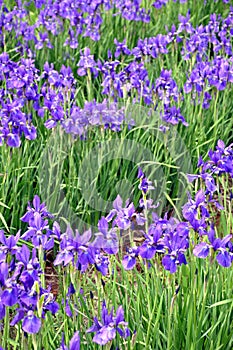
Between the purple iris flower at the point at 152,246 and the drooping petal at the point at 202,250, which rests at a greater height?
the purple iris flower at the point at 152,246

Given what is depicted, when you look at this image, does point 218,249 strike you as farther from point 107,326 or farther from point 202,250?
point 107,326

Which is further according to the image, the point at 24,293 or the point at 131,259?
the point at 131,259

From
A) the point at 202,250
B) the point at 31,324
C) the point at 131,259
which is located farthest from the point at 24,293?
the point at 202,250

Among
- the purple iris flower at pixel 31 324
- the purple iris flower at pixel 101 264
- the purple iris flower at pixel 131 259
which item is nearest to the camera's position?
the purple iris flower at pixel 31 324

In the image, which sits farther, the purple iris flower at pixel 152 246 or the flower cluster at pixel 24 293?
the purple iris flower at pixel 152 246

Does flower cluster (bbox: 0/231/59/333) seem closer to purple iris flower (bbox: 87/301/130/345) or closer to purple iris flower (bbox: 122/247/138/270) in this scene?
purple iris flower (bbox: 87/301/130/345)

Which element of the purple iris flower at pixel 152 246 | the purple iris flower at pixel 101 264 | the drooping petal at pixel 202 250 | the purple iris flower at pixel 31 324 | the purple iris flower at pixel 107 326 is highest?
the purple iris flower at pixel 152 246

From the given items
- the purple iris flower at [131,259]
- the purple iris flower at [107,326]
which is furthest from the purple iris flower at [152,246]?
the purple iris flower at [107,326]

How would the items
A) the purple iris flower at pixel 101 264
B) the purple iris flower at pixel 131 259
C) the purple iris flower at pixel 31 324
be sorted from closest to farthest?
the purple iris flower at pixel 31 324, the purple iris flower at pixel 101 264, the purple iris flower at pixel 131 259

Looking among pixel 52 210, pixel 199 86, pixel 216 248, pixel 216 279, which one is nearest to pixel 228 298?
pixel 216 279

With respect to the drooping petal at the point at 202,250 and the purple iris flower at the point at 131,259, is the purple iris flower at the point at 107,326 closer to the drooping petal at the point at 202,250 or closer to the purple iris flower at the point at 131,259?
the purple iris flower at the point at 131,259

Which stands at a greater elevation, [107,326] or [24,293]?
[24,293]

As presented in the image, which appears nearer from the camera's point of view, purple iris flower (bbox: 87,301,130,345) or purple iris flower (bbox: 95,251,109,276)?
purple iris flower (bbox: 87,301,130,345)

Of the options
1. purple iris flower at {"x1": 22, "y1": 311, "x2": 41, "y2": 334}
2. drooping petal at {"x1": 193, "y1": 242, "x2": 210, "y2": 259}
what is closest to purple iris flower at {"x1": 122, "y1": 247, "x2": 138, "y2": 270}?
drooping petal at {"x1": 193, "y1": 242, "x2": 210, "y2": 259}
